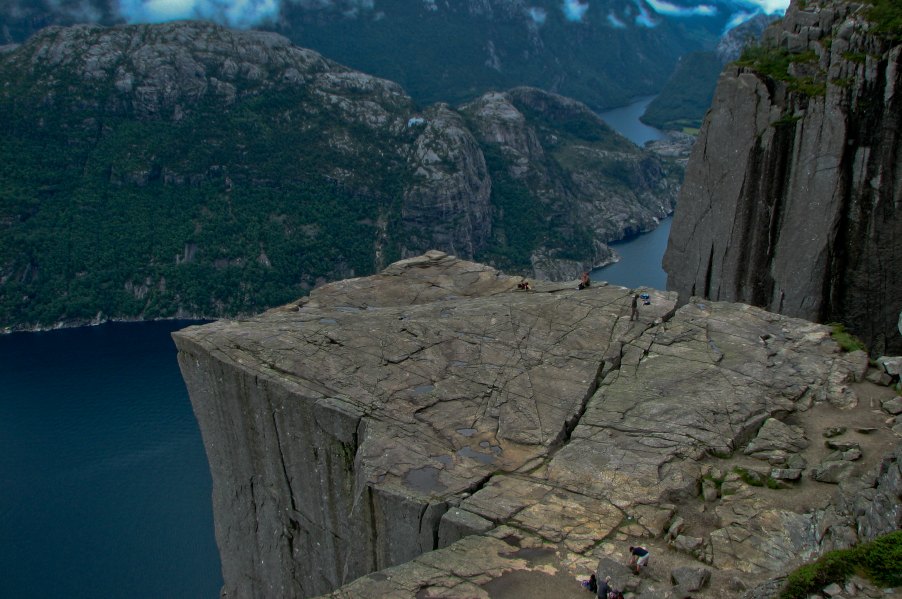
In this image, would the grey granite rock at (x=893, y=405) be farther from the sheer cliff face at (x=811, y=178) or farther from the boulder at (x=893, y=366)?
the sheer cliff face at (x=811, y=178)

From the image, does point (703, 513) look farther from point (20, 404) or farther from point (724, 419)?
point (20, 404)

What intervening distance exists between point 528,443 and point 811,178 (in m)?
21.1

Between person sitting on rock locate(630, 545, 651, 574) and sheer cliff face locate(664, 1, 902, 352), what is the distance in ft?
75.5

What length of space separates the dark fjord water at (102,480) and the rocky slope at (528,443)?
144ft

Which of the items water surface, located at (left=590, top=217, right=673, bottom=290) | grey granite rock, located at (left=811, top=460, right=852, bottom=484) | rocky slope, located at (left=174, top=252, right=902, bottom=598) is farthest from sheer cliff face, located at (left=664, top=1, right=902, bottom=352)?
water surface, located at (left=590, top=217, right=673, bottom=290)

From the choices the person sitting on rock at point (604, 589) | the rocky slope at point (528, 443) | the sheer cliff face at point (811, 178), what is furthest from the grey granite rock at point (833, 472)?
the sheer cliff face at point (811, 178)

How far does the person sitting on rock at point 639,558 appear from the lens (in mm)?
18422

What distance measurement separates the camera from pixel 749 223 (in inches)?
1534

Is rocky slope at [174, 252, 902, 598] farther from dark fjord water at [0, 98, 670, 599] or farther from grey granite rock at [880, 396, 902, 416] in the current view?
dark fjord water at [0, 98, 670, 599]

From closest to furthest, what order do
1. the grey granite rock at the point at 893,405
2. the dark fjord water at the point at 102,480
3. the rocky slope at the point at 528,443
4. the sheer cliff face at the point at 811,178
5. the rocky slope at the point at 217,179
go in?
the rocky slope at the point at 528,443
the grey granite rock at the point at 893,405
the sheer cliff face at the point at 811,178
the dark fjord water at the point at 102,480
the rocky slope at the point at 217,179

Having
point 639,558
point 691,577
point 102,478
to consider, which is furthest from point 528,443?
point 102,478

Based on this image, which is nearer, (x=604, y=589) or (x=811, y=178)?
(x=604, y=589)

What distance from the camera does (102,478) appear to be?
8844 cm

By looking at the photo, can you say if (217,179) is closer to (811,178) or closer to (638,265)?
(638,265)
